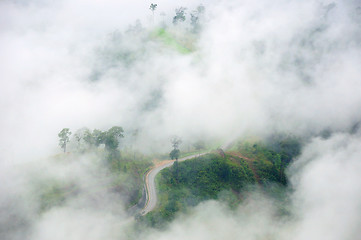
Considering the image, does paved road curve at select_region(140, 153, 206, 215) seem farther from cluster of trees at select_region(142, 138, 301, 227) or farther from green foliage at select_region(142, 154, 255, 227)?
cluster of trees at select_region(142, 138, 301, 227)

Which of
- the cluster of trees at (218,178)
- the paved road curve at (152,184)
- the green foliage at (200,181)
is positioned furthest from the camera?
the cluster of trees at (218,178)

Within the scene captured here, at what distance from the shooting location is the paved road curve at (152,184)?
49606mm

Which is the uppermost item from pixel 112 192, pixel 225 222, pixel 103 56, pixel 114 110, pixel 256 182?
pixel 103 56

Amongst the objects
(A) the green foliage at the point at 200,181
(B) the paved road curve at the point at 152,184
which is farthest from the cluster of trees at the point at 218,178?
(B) the paved road curve at the point at 152,184

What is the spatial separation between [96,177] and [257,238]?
120 feet

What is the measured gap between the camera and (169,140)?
79375 millimetres

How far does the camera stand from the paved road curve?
4961 cm

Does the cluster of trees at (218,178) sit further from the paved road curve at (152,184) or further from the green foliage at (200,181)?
the paved road curve at (152,184)

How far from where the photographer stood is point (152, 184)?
55.7 metres

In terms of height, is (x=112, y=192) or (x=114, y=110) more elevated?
(x=114, y=110)

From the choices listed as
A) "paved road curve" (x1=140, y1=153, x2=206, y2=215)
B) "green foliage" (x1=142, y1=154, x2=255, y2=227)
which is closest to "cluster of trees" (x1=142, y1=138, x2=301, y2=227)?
"green foliage" (x1=142, y1=154, x2=255, y2=227)

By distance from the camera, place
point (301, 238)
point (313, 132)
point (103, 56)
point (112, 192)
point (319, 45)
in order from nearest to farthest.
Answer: point (301, 238), point (112, 192), point (313, 132), point (319, 45), point (103, 56)

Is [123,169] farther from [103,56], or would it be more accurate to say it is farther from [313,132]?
[103,56]

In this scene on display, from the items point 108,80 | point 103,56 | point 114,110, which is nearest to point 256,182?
point 114,110
